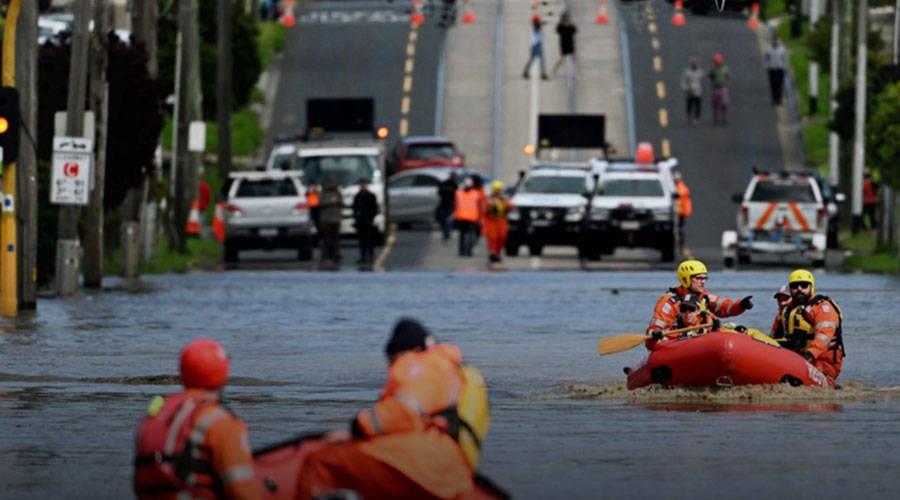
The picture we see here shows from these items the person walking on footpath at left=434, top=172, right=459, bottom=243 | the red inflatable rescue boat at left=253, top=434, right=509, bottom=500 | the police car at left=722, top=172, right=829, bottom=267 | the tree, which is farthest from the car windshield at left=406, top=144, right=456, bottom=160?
the red inflatable rescue boat at left=253, top=434, right=509, bottom=500

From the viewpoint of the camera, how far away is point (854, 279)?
4991cm

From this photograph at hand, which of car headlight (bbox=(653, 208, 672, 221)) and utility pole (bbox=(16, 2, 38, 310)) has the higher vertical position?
utility pole (bbox=(16, 2, 38, 310))

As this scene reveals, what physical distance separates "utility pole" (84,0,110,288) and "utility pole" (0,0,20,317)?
24.0ft

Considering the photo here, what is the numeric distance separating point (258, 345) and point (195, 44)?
97.3ft

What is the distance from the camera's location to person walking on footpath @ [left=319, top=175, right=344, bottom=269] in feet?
189

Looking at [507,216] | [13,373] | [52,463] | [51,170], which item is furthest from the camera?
[507,216]

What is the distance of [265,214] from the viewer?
190 ft

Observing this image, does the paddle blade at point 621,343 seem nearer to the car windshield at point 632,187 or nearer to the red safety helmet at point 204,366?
the red safety helmet at point 204,366

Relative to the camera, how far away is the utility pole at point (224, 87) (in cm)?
6962

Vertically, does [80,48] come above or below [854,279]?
above

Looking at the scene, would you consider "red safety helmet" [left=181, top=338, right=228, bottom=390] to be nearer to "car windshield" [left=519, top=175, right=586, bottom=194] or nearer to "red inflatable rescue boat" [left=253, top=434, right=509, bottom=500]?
"red inflatable rescue boat" [left=253, top=434, right=509, bottom=500]

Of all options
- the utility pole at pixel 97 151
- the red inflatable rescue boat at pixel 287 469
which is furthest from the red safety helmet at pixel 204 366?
the utility pole at pixel 97 151

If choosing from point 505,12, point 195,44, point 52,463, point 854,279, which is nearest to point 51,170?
point 854,279

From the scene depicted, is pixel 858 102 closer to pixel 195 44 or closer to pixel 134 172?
pixel 195 44
